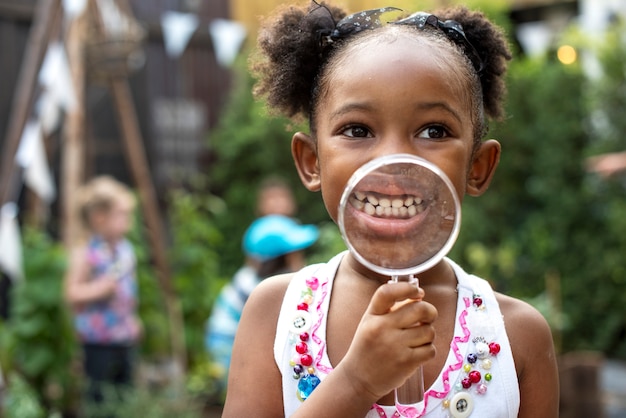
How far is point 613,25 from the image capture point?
7.58 meters

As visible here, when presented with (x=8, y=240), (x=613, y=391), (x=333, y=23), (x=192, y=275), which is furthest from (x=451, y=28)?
(x=613, y=391)

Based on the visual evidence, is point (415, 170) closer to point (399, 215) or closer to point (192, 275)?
point (399, 215)

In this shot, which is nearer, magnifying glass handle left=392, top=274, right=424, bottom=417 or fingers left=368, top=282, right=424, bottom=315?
fingers left=368, top=282, right=424, bottom=315

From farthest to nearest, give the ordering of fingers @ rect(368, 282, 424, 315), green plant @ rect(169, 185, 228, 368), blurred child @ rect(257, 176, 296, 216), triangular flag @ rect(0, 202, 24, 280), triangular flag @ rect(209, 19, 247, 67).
Answer: triangular flag @ rect(209, 19, 247, 67) < green plant @ rect(169, 185, 228, 368) < blurred child @ rect(257, 176, 296, 216) < triangular flag @ rect(0, 202, 24, 280) < fingers @ rect(368, 282, 424, 315)

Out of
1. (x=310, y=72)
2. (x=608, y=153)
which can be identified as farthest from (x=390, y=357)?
(x=608, y=153)

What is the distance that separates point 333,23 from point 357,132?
322 mm

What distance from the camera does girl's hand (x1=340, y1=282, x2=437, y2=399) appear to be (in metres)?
1.22

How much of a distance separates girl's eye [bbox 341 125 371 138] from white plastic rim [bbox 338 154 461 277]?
0.41 feet

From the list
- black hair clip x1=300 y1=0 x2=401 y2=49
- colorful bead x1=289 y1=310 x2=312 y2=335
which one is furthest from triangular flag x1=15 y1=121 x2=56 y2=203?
colorful bead x1=289 y1=310 x2=312 y2=335

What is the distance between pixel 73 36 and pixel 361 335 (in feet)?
16.3

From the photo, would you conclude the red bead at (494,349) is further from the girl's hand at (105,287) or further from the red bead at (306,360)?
the girl's hand at (105,287)

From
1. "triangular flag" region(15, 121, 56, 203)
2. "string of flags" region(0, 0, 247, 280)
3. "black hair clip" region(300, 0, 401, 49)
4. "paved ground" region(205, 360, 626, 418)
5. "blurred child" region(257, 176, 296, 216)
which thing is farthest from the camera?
"paved ground" region(205, 360, 626, 418)

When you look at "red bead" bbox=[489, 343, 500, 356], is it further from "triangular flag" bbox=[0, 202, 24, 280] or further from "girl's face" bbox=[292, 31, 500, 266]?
"triangular flag" bbox=[0, 202, 24, 280]

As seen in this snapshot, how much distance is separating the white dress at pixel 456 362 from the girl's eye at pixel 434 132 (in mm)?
311
